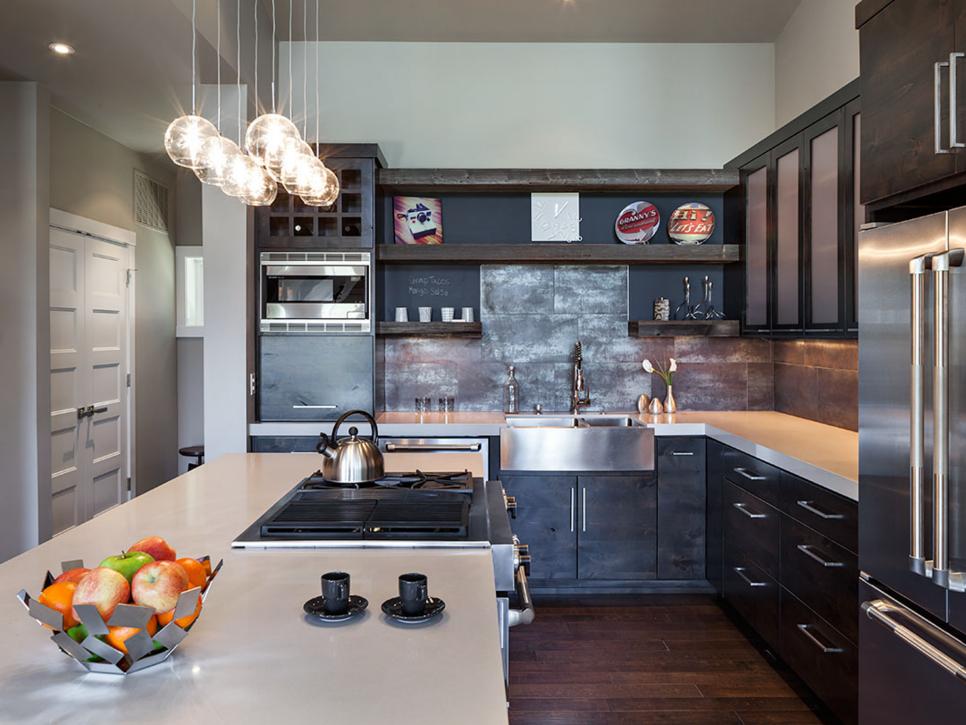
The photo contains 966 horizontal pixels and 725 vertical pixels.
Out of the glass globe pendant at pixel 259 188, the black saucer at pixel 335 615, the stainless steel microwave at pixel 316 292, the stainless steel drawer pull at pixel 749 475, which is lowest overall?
the stainless steel drawer pull at pixel 749 475

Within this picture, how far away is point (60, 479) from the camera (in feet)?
16.3

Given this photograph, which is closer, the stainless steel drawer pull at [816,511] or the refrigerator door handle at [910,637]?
the refrigerator door handle at [910,637]

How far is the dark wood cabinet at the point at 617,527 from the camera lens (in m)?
4.04

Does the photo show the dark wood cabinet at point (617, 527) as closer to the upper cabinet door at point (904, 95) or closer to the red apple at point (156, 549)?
the upper cabinet door at point (904, 95)

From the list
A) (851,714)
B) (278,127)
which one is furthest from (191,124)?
(851,714)

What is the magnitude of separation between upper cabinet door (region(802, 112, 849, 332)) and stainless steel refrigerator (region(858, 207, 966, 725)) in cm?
120

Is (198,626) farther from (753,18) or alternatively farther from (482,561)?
(753,18)

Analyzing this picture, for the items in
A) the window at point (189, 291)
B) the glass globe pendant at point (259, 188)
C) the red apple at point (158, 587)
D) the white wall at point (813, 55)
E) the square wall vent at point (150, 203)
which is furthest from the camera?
the window at point (189, 291)

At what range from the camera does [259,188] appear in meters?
2.47

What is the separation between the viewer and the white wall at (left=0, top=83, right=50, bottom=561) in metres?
4.26

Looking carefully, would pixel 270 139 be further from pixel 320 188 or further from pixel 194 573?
pixel 194 573

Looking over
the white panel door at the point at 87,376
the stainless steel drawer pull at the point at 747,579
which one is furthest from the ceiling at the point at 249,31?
the stainless steel drawer pull at the point at 747,579

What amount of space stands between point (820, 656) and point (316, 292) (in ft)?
9.67

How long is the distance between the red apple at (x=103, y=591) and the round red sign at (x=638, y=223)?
12.8 feet
